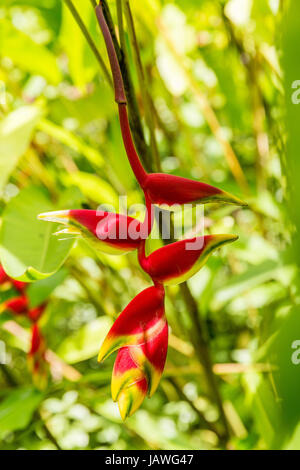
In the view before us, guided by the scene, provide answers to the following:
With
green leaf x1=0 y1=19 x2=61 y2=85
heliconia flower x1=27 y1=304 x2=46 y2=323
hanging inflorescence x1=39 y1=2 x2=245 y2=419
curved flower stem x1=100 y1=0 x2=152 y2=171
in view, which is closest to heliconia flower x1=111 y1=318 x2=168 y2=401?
hanging inflorescence x1=39 y1=2 x2=245 y2=419

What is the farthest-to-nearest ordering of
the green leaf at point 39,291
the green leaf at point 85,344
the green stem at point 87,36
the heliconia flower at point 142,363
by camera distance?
the green leaf at point 85,344, the green leaf at point 39,291, the green stem at point 87,36, the heliconia flower at point 142,363

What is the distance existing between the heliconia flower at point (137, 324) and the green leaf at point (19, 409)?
0.94 feet

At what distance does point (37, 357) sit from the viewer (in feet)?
1.67

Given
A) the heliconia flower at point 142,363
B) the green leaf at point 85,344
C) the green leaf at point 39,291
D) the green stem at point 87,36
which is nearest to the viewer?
the heliconia flower at point 142,363

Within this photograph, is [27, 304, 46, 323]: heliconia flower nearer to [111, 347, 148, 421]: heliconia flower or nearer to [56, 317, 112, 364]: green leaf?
[56, 317, 112, 364]: green leaf

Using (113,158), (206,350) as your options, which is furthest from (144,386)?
(113,158)

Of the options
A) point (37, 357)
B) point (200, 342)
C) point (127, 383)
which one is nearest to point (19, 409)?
point (37, 357)

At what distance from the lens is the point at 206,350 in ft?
1.64

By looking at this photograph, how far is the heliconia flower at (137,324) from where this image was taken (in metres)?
0.24

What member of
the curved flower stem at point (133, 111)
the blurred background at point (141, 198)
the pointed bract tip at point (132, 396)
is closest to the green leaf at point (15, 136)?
the blurred background at point (141, 198)

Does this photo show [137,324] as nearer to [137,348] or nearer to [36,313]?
[137,348]

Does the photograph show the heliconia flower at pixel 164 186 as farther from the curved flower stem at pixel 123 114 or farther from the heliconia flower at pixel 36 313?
the heliconia flower at pixel 36 313

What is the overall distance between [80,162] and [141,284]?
0.23 meters
